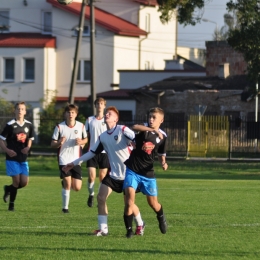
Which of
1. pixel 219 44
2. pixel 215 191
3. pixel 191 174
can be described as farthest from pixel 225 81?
pixel 215 191

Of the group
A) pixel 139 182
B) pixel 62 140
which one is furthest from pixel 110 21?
pixel 139 182

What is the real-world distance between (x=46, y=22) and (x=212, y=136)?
85.8ft

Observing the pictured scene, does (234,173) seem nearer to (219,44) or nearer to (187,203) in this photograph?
(187,203)

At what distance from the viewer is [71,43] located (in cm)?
6178

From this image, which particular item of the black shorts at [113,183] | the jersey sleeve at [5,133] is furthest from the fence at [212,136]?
the black shorts at [113,183]

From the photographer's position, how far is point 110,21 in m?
62.5

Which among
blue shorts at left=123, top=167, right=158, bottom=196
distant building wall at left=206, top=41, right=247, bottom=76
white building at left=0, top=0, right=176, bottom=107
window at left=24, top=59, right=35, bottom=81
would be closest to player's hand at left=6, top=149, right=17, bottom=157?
blue shorts at left=123, top=167, right=158, bottom=196

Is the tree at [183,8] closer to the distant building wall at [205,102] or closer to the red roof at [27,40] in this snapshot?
the distant building wall at [205,102]

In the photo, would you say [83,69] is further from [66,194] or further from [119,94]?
[66,194]

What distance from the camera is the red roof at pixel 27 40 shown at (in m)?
60.4

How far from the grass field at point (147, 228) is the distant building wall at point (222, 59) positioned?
39.7 meters

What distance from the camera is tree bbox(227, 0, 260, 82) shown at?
33281mm

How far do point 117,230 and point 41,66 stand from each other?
49613 millimetres

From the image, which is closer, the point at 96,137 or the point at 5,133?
the point at 5,133
